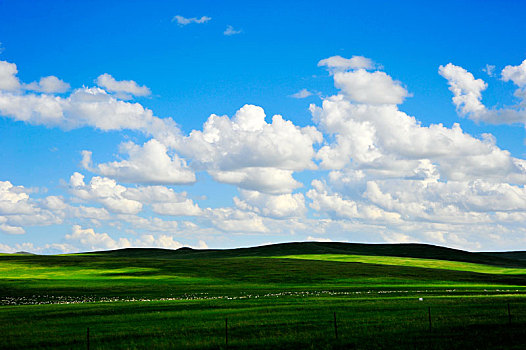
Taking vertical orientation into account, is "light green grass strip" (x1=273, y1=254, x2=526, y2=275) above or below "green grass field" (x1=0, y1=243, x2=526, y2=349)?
below

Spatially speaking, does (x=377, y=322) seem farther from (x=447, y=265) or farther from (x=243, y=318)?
(x=447, y=265)

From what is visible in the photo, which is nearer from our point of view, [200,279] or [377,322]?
[377,322]

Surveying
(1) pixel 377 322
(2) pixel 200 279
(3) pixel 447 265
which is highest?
(1) pixel 377 322

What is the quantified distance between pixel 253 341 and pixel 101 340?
8766 millimetres

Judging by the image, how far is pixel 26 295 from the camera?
62.7 metres

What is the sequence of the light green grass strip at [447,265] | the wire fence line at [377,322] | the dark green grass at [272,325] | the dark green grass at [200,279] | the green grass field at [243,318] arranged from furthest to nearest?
the light green grass strip at [447,265] → the dark green grass at [200,279] → the wire fence line at [377,322] → the green grass field at [243,318] → the dark green grass at [272,325]

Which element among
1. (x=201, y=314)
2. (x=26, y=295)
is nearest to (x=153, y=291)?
(x=26, y=295)

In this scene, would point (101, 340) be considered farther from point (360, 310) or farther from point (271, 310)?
point (360, 310)

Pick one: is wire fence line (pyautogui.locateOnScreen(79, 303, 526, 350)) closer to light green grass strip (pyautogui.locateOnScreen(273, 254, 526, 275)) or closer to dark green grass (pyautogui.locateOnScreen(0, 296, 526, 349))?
dark green grass (pyautogui.locateOnScreen(0, 296, 526, 349))

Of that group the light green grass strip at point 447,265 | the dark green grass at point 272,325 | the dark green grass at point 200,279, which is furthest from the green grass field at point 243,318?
the light green grass strip at point 447,265

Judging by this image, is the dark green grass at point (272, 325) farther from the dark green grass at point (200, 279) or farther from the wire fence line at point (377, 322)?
the dark green grass at point (200, 279)

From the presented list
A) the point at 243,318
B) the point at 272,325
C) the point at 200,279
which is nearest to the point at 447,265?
the point at 200,279

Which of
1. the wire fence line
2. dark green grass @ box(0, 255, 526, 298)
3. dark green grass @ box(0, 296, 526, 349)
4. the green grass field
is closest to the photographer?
dark green grass @ box(0, 296, 526, 349)

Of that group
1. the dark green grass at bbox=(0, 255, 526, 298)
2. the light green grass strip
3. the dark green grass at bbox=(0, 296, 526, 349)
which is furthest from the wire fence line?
the light green grass strip
